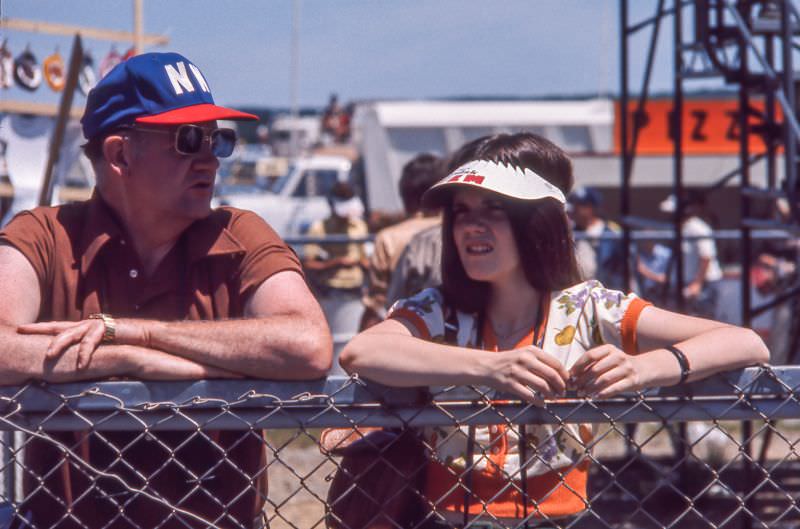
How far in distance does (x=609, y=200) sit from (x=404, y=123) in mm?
3448

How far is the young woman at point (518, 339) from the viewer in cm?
223

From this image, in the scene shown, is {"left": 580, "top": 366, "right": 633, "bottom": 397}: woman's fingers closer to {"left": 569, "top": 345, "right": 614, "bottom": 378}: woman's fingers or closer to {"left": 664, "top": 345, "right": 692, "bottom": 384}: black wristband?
{"left": 569, "top": 345, "right": 614, "bottom": 378}: woman's fingers

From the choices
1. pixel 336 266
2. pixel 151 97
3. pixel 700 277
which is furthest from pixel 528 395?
pixel 700 277

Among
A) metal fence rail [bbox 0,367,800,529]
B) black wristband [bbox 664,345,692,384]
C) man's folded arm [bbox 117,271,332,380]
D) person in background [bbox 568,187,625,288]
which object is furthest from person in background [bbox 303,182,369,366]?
black wristband [bbox 664,345,692,384]

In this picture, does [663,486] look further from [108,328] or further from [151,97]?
[108,328]

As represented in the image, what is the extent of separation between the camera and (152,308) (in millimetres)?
2691

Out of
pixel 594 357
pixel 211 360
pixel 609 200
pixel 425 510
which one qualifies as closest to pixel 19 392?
pixel 211 360

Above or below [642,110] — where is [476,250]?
below

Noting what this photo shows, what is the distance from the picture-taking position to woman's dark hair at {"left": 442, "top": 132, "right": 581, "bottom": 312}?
269 cm

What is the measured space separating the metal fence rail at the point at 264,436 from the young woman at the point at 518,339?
0.02 meters

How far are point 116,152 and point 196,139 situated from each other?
0.22 m

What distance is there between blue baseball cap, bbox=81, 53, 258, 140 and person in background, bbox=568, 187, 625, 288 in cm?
406

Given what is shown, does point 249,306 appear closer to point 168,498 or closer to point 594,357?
point 168,498

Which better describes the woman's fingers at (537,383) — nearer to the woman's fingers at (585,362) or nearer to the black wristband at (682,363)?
the woman's fingers at (585,362)
